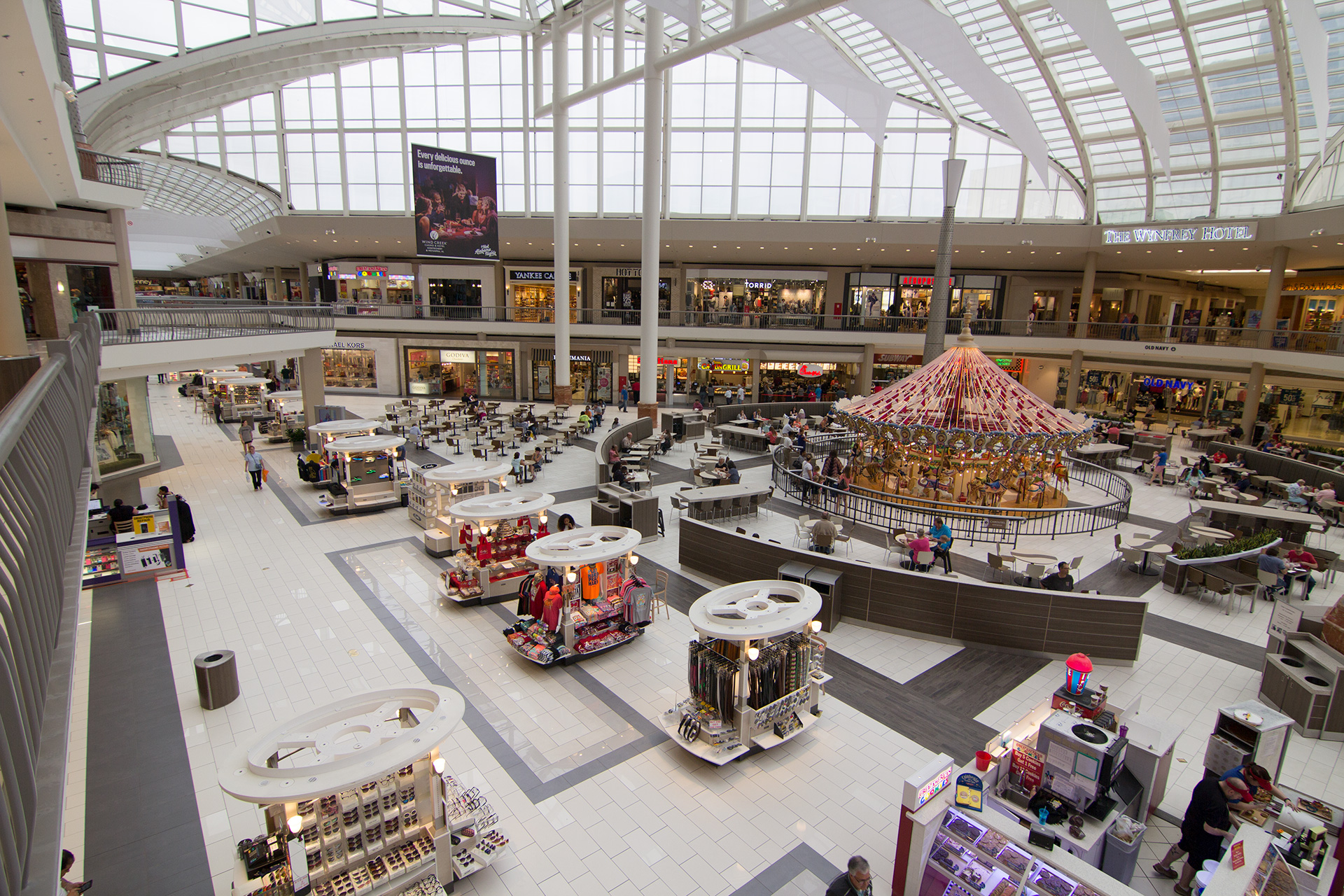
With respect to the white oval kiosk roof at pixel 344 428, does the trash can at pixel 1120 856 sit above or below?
below

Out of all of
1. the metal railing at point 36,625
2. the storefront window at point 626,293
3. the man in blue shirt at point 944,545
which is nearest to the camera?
the metal railing at point 36,625

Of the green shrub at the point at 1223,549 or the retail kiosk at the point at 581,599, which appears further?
the green shrub at the point at 1223,549

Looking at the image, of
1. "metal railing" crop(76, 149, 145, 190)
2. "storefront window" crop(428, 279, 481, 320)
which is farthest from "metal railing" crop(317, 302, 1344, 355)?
"metal railing" crop(76, 149, 145, 190)

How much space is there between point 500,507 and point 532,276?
95.3 feet

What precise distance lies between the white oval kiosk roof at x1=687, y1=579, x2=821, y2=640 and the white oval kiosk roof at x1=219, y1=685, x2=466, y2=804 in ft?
10.2

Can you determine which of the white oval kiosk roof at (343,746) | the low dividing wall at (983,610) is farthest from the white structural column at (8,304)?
the low dividing wall at (983,610)

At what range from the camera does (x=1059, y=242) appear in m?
31.6

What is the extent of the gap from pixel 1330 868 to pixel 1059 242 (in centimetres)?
3203

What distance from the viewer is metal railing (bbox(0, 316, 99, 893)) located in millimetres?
1938

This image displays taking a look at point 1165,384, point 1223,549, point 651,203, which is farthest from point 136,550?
point 1165,384

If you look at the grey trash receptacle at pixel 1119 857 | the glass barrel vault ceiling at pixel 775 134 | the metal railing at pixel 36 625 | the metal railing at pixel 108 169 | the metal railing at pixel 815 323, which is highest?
the glass barrel vault ceiling at pixel 775 134

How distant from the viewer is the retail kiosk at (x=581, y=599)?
10.3m

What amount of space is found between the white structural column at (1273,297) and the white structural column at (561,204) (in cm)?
2990

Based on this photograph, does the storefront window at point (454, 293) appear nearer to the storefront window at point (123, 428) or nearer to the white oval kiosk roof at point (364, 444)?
the storefront window at point (123, 428)
